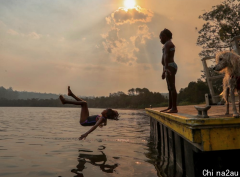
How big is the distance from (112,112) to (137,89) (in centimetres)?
15000

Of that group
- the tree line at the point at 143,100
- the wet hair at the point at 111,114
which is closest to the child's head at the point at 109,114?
the wet hair at the point at 111,114

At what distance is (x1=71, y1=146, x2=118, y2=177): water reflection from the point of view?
5.91m

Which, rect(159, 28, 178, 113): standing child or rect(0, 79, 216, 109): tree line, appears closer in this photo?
rect(159, 28, 178, 113): standing child

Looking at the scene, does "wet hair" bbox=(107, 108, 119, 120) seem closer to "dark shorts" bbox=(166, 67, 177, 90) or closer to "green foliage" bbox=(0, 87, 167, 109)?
"dark shorts" bbox=(166, 67, 177, 90)

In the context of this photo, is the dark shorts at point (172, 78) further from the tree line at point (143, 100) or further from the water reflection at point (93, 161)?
the tree line at point (143, 100)

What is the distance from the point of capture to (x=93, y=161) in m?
6.82

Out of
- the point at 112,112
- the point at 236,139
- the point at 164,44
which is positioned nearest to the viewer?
the point at 236,139

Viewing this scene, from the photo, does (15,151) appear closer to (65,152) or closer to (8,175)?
(65,152)

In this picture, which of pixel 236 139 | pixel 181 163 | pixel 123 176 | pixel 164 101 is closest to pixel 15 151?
pixel 123 176

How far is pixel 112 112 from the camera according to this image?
8.03 metres

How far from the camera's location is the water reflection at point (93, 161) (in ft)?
19.4

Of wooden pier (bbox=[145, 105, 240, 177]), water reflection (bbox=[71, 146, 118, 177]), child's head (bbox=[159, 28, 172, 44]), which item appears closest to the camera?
wooden pier (bbox=[145, 105, 240, 177])

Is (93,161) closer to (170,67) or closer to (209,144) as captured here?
(170,67)

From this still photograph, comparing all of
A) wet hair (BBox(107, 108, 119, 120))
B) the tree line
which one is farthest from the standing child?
the tree line
